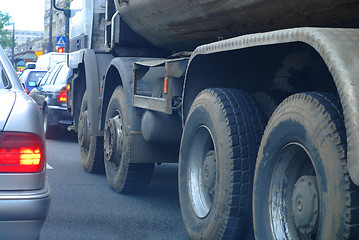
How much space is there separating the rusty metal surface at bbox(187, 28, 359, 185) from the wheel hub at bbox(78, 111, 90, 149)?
571cm

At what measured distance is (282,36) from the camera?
365 cm

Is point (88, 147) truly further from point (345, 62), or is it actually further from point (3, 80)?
point (345, 62)

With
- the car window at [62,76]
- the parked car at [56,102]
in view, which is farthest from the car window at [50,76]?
the car window at [62,76]

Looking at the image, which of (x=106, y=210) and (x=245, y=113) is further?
(x=106, y=210)

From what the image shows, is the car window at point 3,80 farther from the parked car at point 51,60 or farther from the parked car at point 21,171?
the parked car at point 51,60

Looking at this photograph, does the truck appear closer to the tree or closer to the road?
the road

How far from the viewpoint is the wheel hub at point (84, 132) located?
9093 millimetres

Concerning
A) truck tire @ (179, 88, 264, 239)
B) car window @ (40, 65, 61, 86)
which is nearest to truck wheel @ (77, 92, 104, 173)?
truck tire @ (179, 88, 264, 239)

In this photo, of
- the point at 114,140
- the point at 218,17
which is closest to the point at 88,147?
the point at 114,140

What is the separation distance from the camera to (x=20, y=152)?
3742 mm

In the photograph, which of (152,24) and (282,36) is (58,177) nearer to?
(152,24)

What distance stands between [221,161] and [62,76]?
11311 millimetres

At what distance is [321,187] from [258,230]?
794 millimetres

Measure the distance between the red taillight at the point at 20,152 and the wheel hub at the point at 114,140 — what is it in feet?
11.2
